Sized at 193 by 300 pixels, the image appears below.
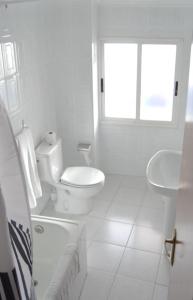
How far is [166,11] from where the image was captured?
3.53 meters

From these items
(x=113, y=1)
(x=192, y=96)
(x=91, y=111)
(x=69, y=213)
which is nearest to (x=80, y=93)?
(x=91, y=111)

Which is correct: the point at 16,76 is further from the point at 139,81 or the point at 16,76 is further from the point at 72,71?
the point at 139,81

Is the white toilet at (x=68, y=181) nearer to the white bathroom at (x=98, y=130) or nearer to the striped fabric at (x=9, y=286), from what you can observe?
the white bathroom at (x=98, y=130)

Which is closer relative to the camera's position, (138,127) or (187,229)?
(187,229)

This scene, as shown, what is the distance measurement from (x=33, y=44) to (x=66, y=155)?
139 centimetres

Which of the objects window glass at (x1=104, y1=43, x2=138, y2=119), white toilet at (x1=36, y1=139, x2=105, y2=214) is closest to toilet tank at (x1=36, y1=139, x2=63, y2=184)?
white toilet at (x1=36, y1=139, x2=105, y2=214)

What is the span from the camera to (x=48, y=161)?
3.29 metres

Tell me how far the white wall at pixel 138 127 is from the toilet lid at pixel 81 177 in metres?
0.77

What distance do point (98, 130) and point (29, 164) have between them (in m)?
1.38

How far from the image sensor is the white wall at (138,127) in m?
3.56

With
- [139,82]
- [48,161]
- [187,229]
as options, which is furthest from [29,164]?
[187,229]

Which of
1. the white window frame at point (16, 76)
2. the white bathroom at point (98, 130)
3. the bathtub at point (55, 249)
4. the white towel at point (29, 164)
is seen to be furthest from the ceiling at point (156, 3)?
the bathtub at point (55, 249)

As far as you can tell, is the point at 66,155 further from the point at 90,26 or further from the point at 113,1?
the point at 113,1

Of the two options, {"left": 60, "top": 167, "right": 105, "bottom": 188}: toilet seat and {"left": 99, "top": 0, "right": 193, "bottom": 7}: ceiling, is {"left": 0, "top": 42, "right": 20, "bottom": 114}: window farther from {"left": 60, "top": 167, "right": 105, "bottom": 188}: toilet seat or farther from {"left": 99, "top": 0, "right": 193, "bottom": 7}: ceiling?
{"left": 99, "top": 0, "right": 193, "bottom": 7}: ceiling
